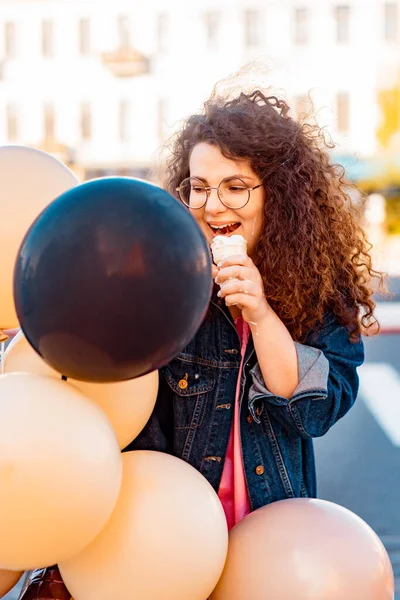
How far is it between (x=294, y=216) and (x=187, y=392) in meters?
0.53

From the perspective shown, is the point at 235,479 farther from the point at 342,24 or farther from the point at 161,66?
the point at 161,66

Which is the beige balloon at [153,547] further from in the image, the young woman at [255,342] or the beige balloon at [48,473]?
the young woman at [255,342]

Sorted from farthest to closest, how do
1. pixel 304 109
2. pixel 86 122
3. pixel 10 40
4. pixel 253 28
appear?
1. pixel 10 40
2. pixel 86 122
3. pixel 253 28
4. pixel 304 109

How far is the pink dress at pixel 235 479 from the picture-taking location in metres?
2.11

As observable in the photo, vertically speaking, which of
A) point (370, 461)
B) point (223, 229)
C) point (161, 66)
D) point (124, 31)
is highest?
point (124, 31)

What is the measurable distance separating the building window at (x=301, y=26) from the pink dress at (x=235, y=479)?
102ft

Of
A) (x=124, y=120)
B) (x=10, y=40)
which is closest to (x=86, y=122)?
(x=124, y=120)

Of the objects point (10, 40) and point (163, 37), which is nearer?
point (163, 37)

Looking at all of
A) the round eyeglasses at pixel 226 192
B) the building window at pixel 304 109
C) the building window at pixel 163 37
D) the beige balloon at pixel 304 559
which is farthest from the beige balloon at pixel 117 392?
the building window at pixel 163 37

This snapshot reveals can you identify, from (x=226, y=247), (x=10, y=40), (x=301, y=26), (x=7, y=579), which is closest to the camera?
(x=226, y=247)

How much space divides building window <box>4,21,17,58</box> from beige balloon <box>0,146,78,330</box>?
33.5 metres

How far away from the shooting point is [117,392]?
5.95ft

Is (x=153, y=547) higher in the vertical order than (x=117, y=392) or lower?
lower

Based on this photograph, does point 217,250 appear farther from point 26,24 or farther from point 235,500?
point 26,24
